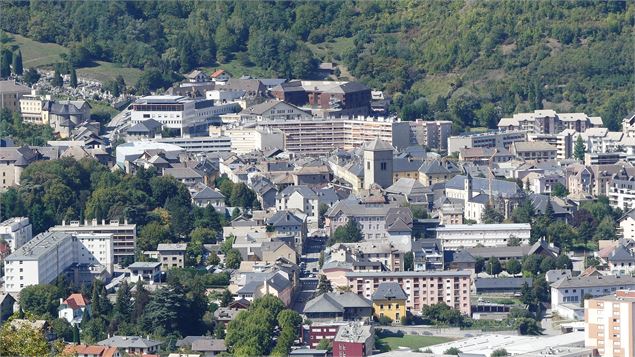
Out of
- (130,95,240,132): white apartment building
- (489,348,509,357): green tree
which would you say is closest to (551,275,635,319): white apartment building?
(489,348,509,357): green tree

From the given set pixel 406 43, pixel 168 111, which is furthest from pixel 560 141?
pixel 406 43

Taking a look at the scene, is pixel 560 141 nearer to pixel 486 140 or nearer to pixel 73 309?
pixel 486 140

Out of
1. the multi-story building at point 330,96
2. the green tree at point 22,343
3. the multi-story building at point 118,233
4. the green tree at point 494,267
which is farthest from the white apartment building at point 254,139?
the green tree at point 22,343

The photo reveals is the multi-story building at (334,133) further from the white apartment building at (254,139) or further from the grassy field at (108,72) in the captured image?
the grassy field at (108,72)

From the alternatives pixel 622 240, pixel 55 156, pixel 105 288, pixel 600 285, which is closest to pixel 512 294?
pixel 600 285

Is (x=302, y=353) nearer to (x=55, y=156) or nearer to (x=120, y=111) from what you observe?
(x=55, y=156)

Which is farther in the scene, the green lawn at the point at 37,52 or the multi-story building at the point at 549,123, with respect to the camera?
the green lawn at the point at 37,52
